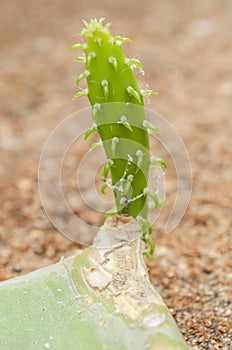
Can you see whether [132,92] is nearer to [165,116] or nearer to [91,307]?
[91,307]

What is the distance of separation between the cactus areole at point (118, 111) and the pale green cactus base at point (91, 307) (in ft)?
0.26

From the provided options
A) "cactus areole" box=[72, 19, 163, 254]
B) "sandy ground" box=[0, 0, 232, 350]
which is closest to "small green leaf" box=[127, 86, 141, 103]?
"cactus areole" box=[72, 19, 163, 254]

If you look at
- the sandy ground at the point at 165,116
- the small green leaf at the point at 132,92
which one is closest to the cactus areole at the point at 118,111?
the small green leaf at the point at 132,92

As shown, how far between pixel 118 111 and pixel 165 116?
1.34 meters

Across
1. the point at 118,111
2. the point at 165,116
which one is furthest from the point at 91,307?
the point at 165,116

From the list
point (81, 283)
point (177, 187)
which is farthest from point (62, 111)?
point (81, 283)

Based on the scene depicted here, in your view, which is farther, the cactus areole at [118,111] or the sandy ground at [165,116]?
the sandy ground at [165,116]

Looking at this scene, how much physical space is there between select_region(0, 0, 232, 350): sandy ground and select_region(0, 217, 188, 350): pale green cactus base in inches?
9.9

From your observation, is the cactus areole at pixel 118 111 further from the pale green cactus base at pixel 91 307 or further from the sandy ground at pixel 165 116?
the sandy ground at pixel 165 116

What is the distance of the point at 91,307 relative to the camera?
0.88 metres

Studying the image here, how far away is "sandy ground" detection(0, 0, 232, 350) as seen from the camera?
1.38 m

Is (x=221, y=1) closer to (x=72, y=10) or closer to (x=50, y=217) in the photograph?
(x=72, y=10)

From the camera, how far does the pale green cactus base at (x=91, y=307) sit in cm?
82

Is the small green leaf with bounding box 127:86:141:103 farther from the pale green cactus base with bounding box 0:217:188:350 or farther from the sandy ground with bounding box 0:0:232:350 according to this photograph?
the sandy ground with bounding box 0:0:232:350
